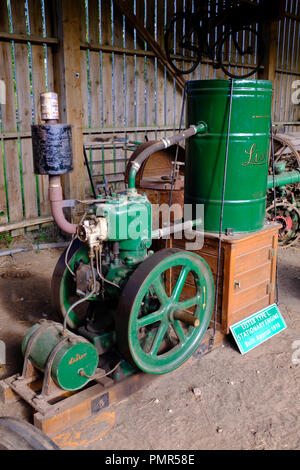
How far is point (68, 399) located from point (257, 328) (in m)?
1.62

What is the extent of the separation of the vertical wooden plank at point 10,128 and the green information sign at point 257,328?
348 centimetres

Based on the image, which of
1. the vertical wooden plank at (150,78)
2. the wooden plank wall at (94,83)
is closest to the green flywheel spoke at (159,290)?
the wooden plank wall at (94,83)

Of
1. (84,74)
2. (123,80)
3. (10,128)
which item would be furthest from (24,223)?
(123,80)

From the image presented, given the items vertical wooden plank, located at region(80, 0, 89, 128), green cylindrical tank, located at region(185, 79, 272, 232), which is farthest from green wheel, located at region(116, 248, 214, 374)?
vertical wooden plank, located at region(80, 0, 89, 128)

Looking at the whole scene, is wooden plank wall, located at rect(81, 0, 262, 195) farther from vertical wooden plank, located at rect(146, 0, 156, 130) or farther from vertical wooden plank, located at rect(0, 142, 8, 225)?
vertical wooden plank, located at rect(0, 142, 8, 225)

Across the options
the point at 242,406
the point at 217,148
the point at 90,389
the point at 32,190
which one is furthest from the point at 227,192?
the point at 32,190

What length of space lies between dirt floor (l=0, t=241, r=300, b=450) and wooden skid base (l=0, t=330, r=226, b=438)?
47 millimetres

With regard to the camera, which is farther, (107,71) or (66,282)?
(107,71)

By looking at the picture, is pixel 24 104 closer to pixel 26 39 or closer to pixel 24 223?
pixel 26 39

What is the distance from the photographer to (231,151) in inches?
121

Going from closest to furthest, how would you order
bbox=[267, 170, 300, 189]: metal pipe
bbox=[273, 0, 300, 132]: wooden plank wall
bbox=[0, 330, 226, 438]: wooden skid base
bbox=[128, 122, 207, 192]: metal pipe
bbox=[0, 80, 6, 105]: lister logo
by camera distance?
bbox=[0, 330, 226, 438]: wooden skid base
bbox=[128, 122, 207, 192]: metal pipe
bbox=[267, 170, 300, 189]: metal pipe
bbox=[0, 80, 6, 105]: lister logo
bbox=[273, 0, 300, 132]: wooden plank wall

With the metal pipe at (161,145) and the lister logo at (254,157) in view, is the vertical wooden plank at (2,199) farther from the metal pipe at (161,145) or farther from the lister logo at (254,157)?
the lister logo at (254,157)

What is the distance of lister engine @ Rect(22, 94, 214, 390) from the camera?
236cm

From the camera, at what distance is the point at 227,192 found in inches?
125
